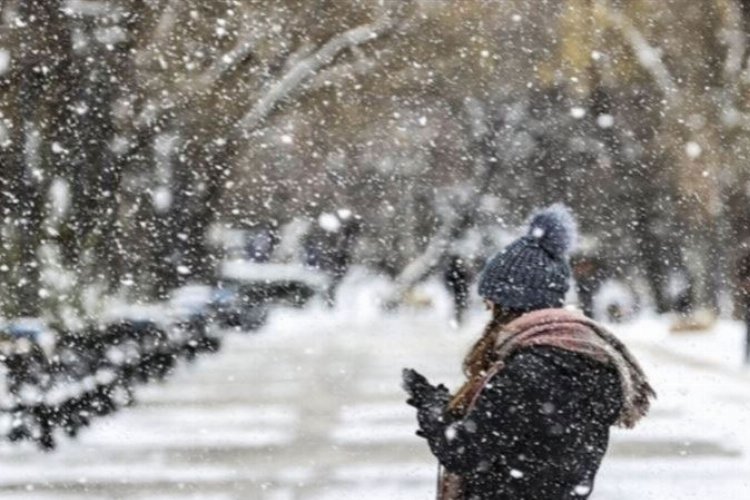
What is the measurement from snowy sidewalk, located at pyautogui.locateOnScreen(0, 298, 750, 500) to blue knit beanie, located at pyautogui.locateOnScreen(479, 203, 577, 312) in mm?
6127

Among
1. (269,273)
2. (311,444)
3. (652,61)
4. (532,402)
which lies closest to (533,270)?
(532,402)

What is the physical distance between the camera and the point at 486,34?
684 inches

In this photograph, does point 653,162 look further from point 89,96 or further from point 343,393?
point 89,96

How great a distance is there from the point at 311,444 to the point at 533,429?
882 centimetres

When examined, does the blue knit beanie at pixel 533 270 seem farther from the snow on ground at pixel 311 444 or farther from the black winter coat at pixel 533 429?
the snow on ground at pixel 311 444

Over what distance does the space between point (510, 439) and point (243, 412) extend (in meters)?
11.6

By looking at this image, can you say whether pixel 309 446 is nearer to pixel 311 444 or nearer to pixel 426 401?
pixel 311 444

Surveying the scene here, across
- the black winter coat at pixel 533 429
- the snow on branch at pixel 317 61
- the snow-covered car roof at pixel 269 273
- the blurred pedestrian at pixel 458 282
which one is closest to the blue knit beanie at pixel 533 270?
the black winter coat at pixel 533 429

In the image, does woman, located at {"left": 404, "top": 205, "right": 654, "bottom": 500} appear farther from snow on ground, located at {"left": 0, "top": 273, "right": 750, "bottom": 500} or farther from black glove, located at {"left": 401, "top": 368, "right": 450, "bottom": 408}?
snow on ground, located at {"left": 0, "top": 273, "right": 750, "bottom": 500}

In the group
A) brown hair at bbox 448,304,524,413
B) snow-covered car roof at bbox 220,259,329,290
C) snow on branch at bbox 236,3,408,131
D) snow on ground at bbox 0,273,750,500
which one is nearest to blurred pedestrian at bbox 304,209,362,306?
snow-covered car roof at bbox 220,259,329,290

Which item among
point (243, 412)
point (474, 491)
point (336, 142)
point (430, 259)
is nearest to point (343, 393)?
A: point (243, 412)

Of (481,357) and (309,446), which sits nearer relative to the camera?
(481,357)

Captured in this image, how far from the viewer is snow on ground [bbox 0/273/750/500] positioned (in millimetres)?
9453

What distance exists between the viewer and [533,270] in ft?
10.6
